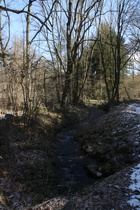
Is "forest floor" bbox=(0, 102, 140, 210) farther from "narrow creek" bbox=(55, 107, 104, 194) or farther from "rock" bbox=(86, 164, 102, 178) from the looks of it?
"narrow creek" bbox=(55, 107, 104, 194)

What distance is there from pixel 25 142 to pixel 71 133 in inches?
142

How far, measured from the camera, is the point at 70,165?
230 inches

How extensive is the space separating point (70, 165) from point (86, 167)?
0.59 metres

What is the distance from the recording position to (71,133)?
9453mm

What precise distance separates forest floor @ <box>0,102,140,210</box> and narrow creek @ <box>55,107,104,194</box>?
21 centimetres

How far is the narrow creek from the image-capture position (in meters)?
4.77

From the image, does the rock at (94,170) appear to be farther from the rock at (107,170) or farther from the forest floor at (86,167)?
the rock at (107,170)

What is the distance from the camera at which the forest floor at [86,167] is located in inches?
134

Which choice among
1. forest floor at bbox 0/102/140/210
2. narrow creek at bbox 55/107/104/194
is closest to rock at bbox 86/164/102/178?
forest floor at bbox 0/102/140/210

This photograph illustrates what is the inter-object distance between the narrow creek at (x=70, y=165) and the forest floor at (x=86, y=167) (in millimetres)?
206

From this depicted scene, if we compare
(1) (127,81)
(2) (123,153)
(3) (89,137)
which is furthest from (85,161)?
(1) (127,81)

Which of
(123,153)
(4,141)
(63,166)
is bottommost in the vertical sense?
(63,166)

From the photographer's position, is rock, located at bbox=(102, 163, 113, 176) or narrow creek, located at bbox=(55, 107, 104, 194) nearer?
narrow creek, located at bbox=(55, 107, 104, 194)

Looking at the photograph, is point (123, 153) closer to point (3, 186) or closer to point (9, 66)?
point (3, 186)
